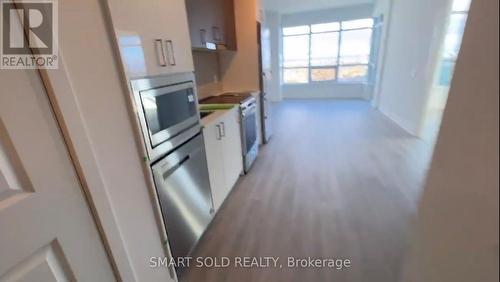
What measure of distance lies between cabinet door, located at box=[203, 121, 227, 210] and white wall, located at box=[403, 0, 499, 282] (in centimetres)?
147

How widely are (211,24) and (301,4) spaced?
15.2 feet

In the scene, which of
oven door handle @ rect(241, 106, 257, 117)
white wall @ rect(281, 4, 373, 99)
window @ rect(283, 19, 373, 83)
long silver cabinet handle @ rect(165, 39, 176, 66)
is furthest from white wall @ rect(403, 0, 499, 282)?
window @ rect(283, 19, 373, 83)

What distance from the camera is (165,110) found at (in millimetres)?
1309

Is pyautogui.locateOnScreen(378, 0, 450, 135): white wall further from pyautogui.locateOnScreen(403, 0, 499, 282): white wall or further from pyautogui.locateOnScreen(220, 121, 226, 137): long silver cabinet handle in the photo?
pyautogui.locateOnScreen(403, 0, 499, 282): white wall

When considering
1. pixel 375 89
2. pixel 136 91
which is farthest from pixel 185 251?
pixel 375 89

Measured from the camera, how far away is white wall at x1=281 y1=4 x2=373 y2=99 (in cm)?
680

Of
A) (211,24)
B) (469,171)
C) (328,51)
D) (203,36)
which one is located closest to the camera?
(469,171)

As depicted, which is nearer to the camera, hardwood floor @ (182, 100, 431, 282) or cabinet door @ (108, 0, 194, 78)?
cabinet door @ (108, 0, 194, 78)

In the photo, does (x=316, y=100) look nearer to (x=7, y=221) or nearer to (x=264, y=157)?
(x=264, y=157)

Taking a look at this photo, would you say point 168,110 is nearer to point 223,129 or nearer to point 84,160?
point 84,160

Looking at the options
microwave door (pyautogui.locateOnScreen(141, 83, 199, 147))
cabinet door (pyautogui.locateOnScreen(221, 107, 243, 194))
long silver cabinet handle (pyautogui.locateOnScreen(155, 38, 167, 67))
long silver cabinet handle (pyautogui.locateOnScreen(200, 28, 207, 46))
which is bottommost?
cabinet door (pyautogui.locateOnScreen(221, 107, 243, 194))

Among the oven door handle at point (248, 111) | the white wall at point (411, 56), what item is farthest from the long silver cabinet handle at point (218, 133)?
the white wall at point (411, 56)

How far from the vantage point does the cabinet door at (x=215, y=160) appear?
1886 mm

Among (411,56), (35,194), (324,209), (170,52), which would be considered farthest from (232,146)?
(411,56)
